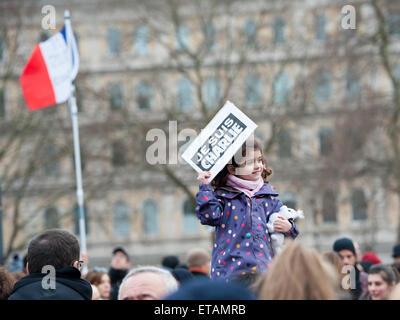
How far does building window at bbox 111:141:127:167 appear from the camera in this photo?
1130 inches

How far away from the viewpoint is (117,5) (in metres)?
31.3

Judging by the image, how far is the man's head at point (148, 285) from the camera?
4.66 m

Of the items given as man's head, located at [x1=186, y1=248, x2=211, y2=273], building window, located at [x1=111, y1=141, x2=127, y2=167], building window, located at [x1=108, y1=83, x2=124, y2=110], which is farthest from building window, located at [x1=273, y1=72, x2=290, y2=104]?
man's head, located at [x1=186, y1=248, x2=211, y2=273]

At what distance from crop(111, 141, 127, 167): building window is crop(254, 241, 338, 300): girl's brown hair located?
2519cm

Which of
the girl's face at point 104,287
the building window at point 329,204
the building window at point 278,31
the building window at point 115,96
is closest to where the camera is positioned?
the girl's face at point 104,287

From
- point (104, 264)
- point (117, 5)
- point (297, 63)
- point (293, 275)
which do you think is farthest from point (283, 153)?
point (293, 275)

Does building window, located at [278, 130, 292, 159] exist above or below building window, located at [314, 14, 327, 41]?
below

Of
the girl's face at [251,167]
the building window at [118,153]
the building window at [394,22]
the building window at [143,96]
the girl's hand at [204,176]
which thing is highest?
the building window at [394,22]

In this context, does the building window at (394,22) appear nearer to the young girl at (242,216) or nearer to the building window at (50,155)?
the building window at (50,155)

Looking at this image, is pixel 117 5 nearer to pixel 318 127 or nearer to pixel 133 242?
pixel 318 127

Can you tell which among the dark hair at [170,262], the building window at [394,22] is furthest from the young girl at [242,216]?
the building window at [394,22]

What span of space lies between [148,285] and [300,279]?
138 cm

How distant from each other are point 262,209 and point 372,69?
860 inches

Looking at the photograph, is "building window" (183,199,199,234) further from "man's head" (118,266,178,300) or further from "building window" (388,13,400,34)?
"man's head" (118,266,178,300)
